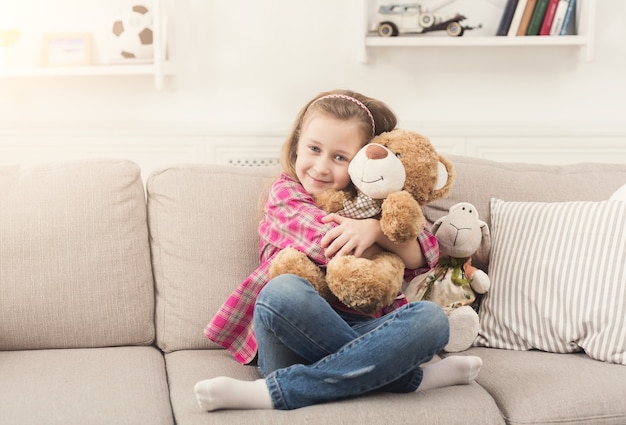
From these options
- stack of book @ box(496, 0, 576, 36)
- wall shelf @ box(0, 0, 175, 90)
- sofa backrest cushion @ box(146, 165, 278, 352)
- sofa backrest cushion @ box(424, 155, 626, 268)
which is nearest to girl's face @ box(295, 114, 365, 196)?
sofa backrest cushion @ box(146, 165, 278, 352)

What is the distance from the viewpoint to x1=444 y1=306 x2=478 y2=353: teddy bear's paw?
1.87 m

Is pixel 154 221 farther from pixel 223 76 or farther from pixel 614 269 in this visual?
pixel 614 269

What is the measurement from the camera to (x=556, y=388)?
163 centimetres

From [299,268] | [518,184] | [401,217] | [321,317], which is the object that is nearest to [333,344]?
[321,317]

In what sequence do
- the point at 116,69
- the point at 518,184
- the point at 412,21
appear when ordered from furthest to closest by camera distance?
1. the point at 412,21
2. the point at 116,69
3. the point at 518,184

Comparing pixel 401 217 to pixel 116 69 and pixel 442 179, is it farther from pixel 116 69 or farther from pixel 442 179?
pixel 116 69

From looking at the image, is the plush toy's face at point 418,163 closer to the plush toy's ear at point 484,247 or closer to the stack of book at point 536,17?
the plush toy's ear at point 484,247

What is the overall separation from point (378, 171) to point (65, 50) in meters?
1.43

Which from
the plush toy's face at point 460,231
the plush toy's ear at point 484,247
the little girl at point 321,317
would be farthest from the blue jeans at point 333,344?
the plush toy's ear at point 484,247

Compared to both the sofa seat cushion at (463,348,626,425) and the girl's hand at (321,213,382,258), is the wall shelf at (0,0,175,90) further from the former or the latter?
the sofa seat cushion at (463,348,626,425)

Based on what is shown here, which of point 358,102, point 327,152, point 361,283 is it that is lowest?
point 361,283

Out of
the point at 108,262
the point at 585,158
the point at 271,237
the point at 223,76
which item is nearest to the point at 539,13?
the point at 585,158

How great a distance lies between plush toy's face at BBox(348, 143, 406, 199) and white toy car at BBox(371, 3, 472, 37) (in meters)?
1.09

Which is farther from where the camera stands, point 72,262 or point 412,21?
point 412,21
